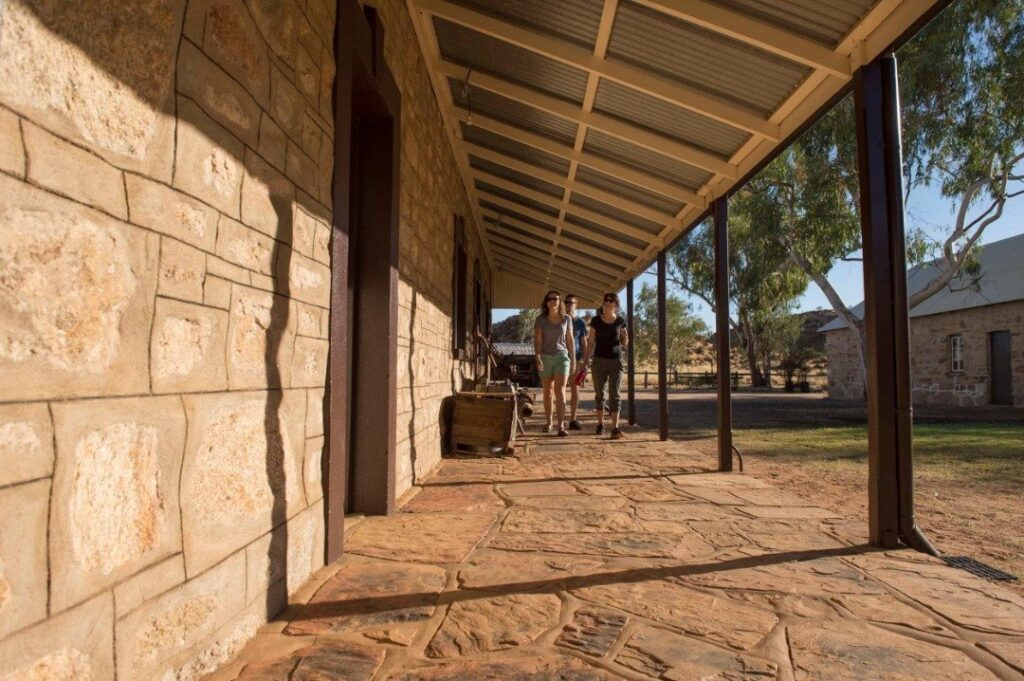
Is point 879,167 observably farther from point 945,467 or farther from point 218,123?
point 945,467

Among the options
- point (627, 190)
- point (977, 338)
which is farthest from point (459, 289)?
point (977, 338)

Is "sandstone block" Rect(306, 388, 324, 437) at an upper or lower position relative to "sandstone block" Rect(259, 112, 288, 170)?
lower

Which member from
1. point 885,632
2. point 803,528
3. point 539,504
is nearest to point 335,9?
point 539,504

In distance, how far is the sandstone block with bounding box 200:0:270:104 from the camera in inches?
62.5

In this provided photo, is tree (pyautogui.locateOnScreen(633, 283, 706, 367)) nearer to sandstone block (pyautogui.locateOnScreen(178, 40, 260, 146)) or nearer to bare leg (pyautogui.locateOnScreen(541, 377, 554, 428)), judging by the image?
bare leg (pyautogui.locateOnScreen(541, 377, 554, 428))

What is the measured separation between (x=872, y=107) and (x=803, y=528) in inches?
85.7

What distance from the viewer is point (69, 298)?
3.68 ft

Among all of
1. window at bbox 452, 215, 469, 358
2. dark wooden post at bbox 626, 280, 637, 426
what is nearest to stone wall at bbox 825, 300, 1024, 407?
dark wooden post at bbox 626, 280, 637, 426

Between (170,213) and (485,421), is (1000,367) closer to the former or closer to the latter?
(485,421)

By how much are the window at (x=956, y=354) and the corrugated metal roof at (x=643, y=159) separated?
57.2 feet

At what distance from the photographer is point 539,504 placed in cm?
371

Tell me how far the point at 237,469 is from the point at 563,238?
7.12 metres

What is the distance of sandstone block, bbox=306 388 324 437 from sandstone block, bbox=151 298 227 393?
606 mm

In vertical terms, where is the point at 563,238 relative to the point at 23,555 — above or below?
above
